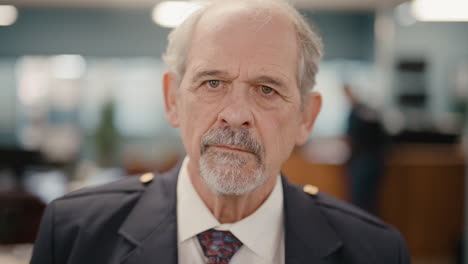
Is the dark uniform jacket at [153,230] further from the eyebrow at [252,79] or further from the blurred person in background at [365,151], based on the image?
the blurred person in background at [365,151]

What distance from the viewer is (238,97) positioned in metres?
1.11

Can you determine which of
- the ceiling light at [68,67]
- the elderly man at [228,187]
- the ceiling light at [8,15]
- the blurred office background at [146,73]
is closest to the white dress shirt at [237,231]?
the elderly man at [228,187]

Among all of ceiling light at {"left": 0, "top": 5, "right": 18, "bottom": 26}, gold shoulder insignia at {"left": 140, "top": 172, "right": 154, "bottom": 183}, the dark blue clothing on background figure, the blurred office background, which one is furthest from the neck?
ceiling light at {"left": 0, "top": 5, "right": 18, "bottom": 26}

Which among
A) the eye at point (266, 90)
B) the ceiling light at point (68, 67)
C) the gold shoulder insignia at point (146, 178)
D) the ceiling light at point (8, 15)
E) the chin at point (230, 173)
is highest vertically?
the ceiling light at point (8, 15)

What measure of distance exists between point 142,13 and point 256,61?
7343 millimetres

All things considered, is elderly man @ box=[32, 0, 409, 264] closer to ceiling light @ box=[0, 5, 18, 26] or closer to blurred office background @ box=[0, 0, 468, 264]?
blurred office background @ box=[0, 0, 468, 264]

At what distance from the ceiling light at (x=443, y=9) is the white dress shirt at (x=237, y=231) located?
4.18m

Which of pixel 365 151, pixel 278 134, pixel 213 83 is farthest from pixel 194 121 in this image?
pixel 365 151

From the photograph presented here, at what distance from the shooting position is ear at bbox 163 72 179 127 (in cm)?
128

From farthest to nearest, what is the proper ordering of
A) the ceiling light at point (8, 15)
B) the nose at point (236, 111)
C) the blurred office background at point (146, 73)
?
the blurred office background at point (146, 73) < the ceiling light at point (8, 15) < the nose at point (236, 111)

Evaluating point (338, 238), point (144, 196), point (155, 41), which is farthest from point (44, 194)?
point (155, 41)

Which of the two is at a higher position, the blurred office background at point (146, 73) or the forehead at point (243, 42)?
the forehead at point (243, 42)

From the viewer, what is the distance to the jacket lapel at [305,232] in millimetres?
1185

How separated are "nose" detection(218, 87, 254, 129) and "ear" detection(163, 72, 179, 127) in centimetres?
22
